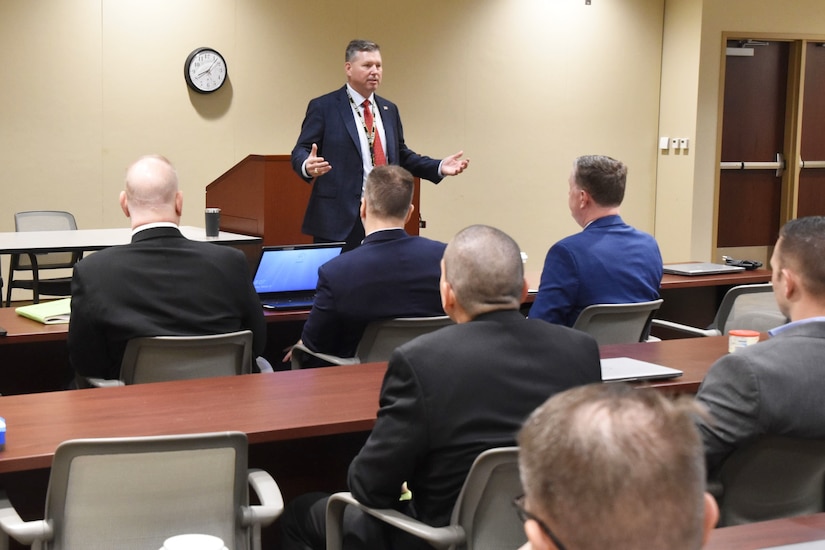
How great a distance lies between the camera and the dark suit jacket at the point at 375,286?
12.2 feet

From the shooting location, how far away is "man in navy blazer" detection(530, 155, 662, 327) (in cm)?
404

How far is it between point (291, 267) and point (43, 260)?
303cm

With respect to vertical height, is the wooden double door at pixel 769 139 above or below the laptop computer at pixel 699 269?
above

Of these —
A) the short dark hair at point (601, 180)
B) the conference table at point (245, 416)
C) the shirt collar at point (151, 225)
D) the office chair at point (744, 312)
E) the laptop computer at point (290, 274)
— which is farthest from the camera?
the office chair at point (744, 312)

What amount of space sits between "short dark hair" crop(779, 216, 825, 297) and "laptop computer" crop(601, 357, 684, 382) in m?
0.60

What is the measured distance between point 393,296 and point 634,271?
1056 millimetres

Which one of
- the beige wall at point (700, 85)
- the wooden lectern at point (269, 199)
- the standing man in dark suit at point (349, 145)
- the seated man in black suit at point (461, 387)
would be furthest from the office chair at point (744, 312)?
the beige wall at point (700, 85)

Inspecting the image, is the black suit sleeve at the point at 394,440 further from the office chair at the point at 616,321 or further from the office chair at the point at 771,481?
the office chair at the point at 616,321

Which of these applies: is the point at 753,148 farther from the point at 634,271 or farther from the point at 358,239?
the point at 634,271

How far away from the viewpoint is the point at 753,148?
33.2 ft

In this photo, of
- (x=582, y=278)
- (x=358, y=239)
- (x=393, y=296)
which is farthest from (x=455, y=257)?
(x=358, y=239)

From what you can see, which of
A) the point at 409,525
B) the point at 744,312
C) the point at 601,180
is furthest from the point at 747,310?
the point at 409,525

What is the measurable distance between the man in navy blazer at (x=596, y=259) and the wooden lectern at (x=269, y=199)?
2110 millimetres

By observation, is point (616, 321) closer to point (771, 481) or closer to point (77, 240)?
point (771, 481)
